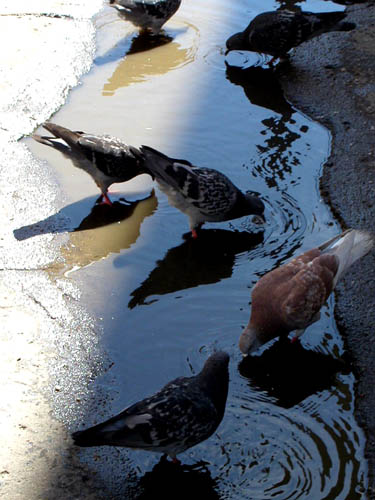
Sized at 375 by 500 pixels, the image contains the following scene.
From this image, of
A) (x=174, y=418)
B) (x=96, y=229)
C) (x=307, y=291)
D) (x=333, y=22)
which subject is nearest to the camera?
(x=174, y=418)

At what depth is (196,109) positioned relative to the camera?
7.04 meters

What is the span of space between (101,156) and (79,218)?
1.69ft

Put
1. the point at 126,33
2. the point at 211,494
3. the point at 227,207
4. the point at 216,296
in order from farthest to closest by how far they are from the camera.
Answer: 1. the point at 126,33
2. the point at 227,207
3. the point at 216,296
4. the point at 211,494

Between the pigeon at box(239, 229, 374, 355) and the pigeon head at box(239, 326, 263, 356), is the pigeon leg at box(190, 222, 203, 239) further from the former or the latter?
the pigeon head at box(239, 326, 263, 356)

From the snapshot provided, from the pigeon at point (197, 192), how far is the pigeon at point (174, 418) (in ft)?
5.82

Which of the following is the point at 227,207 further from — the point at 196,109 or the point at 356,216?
the point at 196,109

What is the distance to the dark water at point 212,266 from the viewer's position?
3621 millimetres

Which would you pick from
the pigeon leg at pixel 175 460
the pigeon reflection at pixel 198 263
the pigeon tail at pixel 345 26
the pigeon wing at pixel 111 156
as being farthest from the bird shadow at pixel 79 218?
the pigeon tail at pixel 345 26

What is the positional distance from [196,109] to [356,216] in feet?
7.49

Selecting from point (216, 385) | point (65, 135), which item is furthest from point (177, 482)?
point (65, 135)

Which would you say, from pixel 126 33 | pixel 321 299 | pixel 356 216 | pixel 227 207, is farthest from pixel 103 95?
pixel 321 299

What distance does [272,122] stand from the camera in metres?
6.91

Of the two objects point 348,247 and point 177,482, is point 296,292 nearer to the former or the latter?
point 348,247

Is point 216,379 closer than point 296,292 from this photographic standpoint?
Yes
